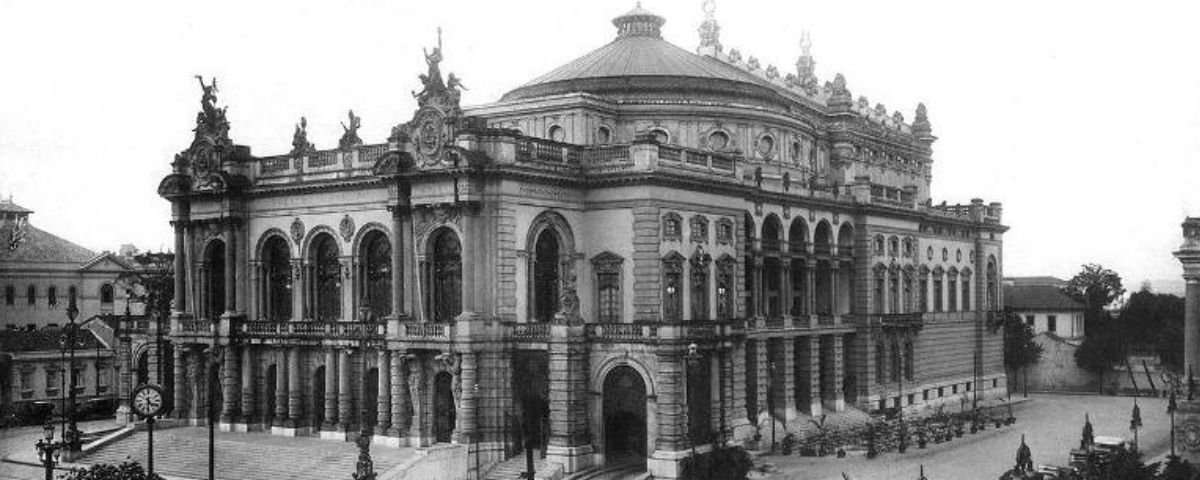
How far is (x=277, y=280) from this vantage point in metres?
58.4

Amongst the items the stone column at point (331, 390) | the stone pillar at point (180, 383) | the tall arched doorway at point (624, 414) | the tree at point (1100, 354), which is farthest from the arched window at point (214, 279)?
the tree at point (1100, 354)

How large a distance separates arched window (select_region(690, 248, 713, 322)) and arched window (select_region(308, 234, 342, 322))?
15.4 meters

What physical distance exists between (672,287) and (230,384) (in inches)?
808

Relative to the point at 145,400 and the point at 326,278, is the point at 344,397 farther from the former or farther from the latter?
the point at 145,400

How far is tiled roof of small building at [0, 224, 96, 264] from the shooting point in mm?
81125

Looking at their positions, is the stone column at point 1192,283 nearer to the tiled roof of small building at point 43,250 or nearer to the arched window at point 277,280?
the arched window at point 277,280

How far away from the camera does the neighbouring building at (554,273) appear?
49.2 meters

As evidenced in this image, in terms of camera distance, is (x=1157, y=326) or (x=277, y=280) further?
(x=1157, y=326)

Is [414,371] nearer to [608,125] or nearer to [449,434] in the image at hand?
[449,434]

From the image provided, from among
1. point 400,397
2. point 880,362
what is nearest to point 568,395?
point 400,397

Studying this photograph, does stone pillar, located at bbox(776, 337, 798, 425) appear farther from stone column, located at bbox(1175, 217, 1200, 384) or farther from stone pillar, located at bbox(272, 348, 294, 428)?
stone pillar, located at bbox(272, 348, 294, 428)

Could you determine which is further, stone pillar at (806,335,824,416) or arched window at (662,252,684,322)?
stone pillar at (806,335,824,416)

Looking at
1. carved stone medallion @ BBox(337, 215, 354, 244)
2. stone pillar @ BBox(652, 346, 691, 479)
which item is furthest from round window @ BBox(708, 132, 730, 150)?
stone pillar @ BBox(652, 346, 691, 479)

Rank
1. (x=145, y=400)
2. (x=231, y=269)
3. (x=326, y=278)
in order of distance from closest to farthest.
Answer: (x=145, y=400) < (x=326, y=278) < (x=231, y=269)
